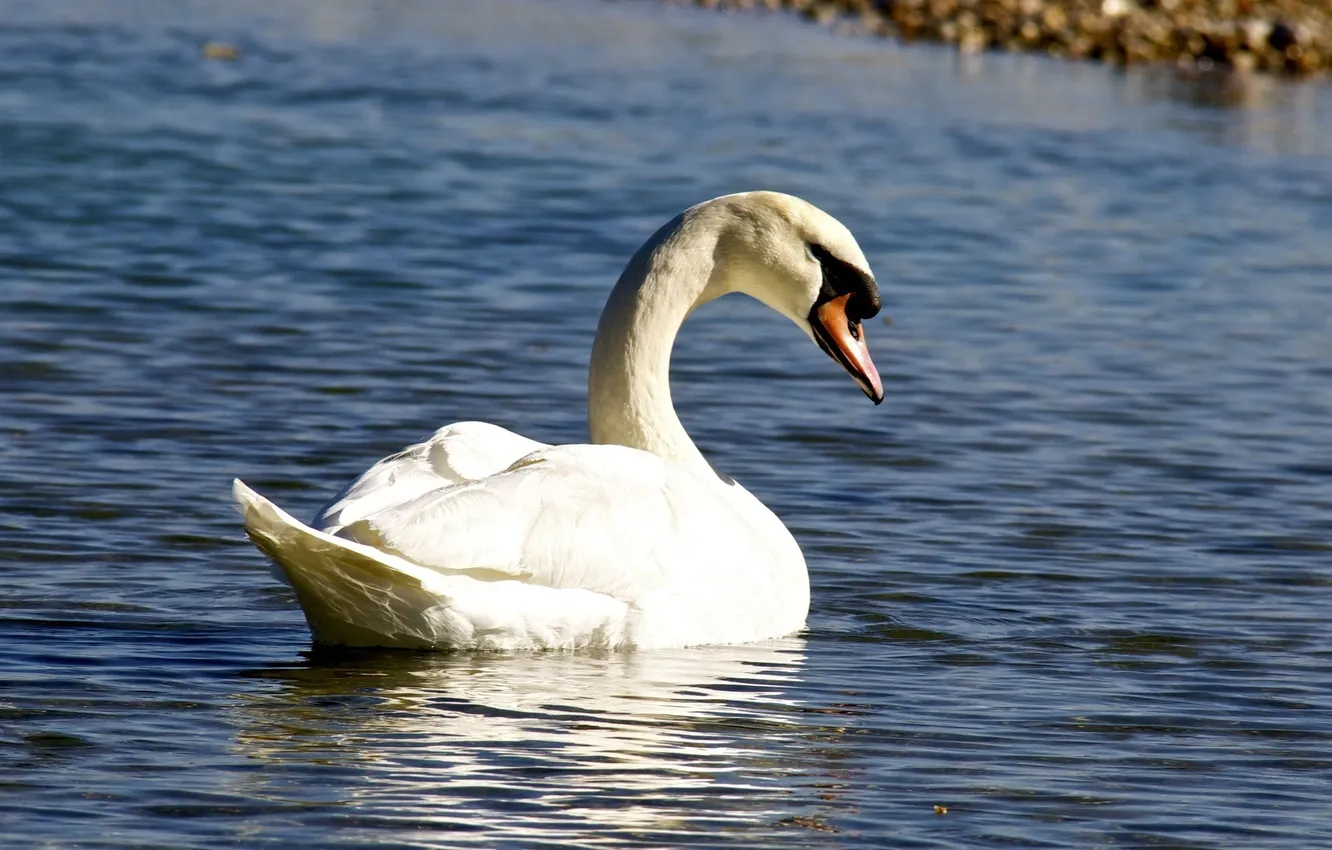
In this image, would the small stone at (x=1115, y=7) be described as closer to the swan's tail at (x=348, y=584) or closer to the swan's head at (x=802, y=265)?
the swan's head at (x=802, y=265)

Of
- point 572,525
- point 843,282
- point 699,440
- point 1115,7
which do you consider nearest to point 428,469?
point 572,525

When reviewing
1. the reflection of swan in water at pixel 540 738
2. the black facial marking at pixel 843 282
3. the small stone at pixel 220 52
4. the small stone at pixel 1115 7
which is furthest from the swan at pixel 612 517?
the small stone at pixel 1115 7

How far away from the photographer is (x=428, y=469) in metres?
7.05

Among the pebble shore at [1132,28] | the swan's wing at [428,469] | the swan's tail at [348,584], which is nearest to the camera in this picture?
the swan's tail at [348,584]

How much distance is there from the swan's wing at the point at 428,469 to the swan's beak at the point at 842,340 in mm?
1093

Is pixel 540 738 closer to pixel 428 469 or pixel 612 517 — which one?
pixel 612 517

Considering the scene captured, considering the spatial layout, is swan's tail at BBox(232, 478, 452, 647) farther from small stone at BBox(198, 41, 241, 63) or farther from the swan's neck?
small stone at BBox(198, 41, 241, 63)

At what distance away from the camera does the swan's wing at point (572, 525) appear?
6477mm

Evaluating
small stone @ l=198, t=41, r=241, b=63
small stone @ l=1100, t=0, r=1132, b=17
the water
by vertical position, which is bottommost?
the water

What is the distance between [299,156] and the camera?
18.5 metres

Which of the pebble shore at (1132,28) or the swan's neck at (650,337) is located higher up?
the pebble shore at (1132,28)

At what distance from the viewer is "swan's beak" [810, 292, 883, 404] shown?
25.9 feet

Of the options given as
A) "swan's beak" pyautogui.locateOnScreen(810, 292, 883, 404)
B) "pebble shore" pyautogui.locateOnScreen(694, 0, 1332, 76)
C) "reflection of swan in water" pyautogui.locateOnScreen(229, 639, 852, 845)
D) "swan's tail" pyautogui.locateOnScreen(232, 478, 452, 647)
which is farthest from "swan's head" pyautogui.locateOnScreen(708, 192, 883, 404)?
"pebble shore" pyautogui.locateOnScreen(694, 0, 1332, 76)

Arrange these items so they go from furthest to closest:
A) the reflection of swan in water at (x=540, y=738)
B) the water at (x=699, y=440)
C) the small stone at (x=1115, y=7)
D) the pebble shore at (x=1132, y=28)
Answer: the small stone at (x=1115, y=7), the pebble shore at (x=1132, y=28), the water at (x=699, y=440), the reflection of swan in water at (x=540, y=738)
